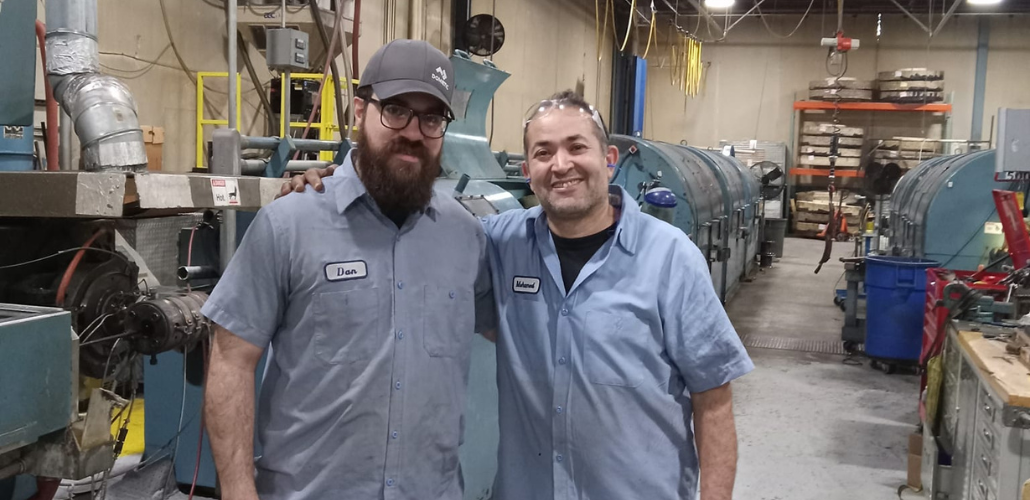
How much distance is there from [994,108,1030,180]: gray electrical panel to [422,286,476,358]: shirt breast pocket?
10.3ft

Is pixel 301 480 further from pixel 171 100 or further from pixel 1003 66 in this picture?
pixel 1003 66

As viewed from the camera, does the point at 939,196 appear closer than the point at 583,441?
No

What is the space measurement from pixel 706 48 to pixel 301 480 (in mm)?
15861

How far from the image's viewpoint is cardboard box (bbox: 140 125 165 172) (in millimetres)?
4719

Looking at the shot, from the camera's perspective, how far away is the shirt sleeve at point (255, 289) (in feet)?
4.80

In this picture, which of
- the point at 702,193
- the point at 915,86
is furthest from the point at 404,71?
the point at 915,86

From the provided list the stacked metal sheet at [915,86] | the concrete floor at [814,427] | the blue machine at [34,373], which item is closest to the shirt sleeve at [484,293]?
the blue machine at [34,373]

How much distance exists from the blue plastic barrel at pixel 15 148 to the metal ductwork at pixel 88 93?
170 millimetres

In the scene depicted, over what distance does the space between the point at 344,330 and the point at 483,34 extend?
273 inches

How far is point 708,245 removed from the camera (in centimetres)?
649

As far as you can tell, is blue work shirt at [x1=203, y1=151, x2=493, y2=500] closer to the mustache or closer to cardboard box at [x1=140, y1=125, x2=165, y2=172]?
the mustache

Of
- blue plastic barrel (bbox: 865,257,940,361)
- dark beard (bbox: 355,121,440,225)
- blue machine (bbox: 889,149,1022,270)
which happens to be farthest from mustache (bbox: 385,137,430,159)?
blue machine (bbox: 889,149,1022,270)

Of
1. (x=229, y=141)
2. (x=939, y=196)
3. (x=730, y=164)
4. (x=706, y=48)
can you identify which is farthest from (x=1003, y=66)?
(x=229, y=141)

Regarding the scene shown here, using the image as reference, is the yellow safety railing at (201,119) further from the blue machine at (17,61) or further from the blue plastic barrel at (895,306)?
the blue plastic barrel at (895,306)
